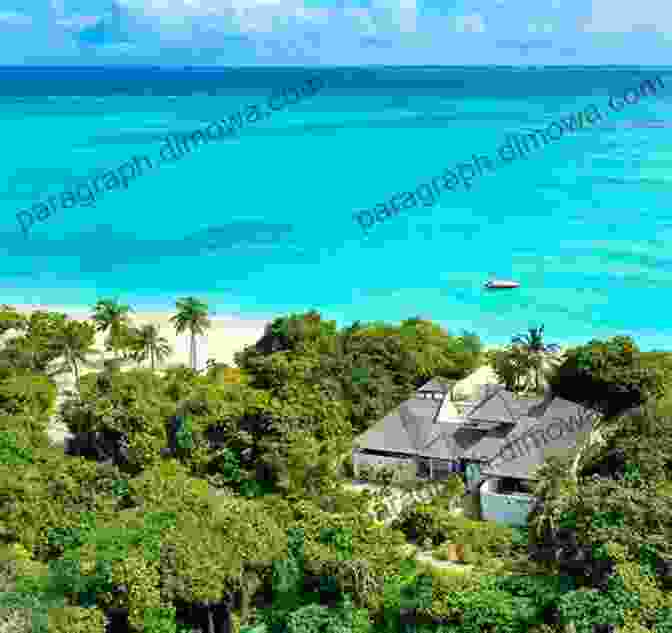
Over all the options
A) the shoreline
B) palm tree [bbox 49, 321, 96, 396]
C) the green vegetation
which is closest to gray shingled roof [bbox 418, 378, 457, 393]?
the green vegetation

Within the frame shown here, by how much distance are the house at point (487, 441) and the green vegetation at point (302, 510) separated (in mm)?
849

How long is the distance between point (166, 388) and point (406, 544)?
11614 mm

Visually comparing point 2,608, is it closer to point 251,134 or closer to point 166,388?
point 166,388

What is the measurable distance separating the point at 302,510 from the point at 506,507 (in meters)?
6.14

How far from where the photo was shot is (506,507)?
24.9 m

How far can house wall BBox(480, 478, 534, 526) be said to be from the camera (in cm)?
2466

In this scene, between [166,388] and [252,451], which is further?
[166,388]

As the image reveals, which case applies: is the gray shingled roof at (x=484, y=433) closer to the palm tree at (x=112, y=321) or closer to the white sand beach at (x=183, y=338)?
the white sand beach at (x=183, y=338)

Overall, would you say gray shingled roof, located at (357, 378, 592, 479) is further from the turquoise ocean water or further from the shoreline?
the turquoise ocean water

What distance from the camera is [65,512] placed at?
23.1 m

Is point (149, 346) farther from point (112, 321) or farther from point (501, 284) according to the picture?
point (501, 284)

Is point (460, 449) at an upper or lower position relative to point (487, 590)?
upper

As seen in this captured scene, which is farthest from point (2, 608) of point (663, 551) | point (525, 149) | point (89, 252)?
point (525, 149)

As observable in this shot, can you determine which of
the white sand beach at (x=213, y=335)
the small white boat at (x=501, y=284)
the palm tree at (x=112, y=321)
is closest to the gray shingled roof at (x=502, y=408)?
the white sand beach at (x=213, y=335)
